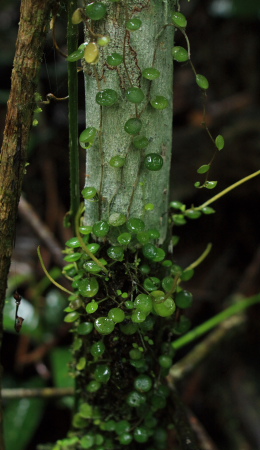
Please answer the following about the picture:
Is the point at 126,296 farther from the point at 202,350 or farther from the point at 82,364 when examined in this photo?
the point at 202,350

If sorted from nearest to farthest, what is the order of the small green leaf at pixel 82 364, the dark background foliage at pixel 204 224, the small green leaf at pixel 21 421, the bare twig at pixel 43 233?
1. the small green leaf at pixel 82 364
2. the small green leaf at pixel 21 421
3. the bare twig at pixel 43 233
4. the dark background foliage at pixel 204 224

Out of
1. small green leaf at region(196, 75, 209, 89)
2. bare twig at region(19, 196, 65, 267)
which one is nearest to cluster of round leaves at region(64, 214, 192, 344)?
small green leaf at region(196, 75, 209, 89)

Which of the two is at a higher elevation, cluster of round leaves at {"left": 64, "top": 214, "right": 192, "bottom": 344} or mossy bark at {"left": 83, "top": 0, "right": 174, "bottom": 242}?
mossy bark at {"left": 83, "top": 0, "right": 174, "bottom": 242}

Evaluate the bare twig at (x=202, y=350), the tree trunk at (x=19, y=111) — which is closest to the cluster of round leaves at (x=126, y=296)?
the tree trunk at (x=19, y=111)

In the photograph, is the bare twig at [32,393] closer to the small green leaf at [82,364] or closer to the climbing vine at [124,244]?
the climbing vine at [124,244]

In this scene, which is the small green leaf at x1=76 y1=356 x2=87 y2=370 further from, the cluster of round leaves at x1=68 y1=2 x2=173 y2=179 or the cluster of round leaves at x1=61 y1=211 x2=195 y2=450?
the cluster of round leaves at x1=68 y1=2 x2=173 y2=179

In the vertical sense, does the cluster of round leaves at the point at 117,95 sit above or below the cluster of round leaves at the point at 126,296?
above

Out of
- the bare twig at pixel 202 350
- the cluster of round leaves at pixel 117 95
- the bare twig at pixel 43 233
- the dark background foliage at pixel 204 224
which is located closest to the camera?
the cluster of round leaves at pixel 117 95
